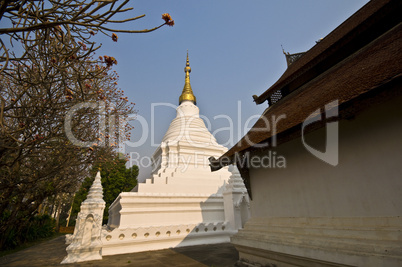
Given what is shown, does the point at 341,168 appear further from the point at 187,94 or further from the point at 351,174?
the point at 187,94

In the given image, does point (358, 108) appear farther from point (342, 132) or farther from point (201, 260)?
point (201, 260)

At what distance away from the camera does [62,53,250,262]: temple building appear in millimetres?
8562

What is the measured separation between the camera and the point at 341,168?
388cm

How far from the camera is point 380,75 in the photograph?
3094 mm

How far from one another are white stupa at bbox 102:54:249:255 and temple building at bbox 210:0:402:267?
4645 millimetres

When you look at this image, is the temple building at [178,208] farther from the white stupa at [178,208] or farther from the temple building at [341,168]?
the temple building at [341,168]

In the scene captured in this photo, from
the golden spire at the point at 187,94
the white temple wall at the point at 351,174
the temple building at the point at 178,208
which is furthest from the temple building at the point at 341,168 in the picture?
the golden spire at the point at 187,94

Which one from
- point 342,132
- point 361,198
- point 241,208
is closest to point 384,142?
point 342,132

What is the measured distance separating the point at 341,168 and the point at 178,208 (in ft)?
28.2

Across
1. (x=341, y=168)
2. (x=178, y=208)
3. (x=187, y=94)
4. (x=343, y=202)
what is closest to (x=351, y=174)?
(x=341, y=168)

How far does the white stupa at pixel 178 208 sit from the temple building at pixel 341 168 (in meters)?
4.65

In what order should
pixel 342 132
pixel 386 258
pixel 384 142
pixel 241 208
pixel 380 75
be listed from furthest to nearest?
pixel 241 208
pixel 342 132
pixel 384 142
pixel 380 75
pixel 386 258

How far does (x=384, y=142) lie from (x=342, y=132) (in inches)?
26.1

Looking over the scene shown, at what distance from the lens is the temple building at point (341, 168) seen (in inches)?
125
